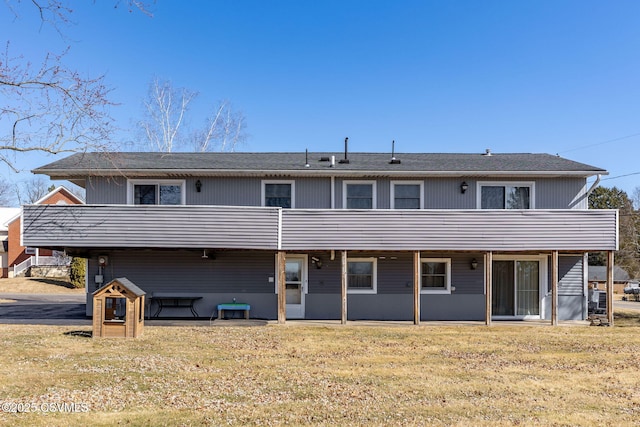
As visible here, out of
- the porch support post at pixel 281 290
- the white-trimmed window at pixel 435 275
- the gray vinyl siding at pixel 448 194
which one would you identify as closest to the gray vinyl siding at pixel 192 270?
the porch support post at pixel 281 290

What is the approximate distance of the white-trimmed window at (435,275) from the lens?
16984 mm

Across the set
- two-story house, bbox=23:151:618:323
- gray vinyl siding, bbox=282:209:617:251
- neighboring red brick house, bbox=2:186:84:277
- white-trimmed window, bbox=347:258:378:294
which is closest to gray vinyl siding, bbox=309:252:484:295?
two-story house, bbox=23:151:618:323

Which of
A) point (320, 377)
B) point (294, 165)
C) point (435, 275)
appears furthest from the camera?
point (294, 165)

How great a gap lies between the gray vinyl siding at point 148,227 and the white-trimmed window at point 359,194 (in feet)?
10.1

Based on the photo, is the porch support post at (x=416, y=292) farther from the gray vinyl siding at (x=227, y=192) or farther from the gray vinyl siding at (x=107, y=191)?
the gray vinyl siding at (x=107, y=191)

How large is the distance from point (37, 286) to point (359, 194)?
88.4ft

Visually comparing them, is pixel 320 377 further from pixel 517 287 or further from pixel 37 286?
pixel 37 286

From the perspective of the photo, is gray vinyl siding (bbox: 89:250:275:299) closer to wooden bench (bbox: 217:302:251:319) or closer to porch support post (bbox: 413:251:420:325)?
wooden bench (bbox: 217:302:251:319)

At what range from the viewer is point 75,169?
52.4 feet

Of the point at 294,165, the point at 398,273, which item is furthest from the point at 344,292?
the point at 294,165

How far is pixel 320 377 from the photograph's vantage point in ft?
28.7

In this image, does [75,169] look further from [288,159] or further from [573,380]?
[573,380]

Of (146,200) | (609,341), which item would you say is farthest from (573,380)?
(146,200)

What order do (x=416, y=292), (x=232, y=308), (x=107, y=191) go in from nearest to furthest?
(x=416, y=292)
(x=232, y=308)
(x=107, y=191)
